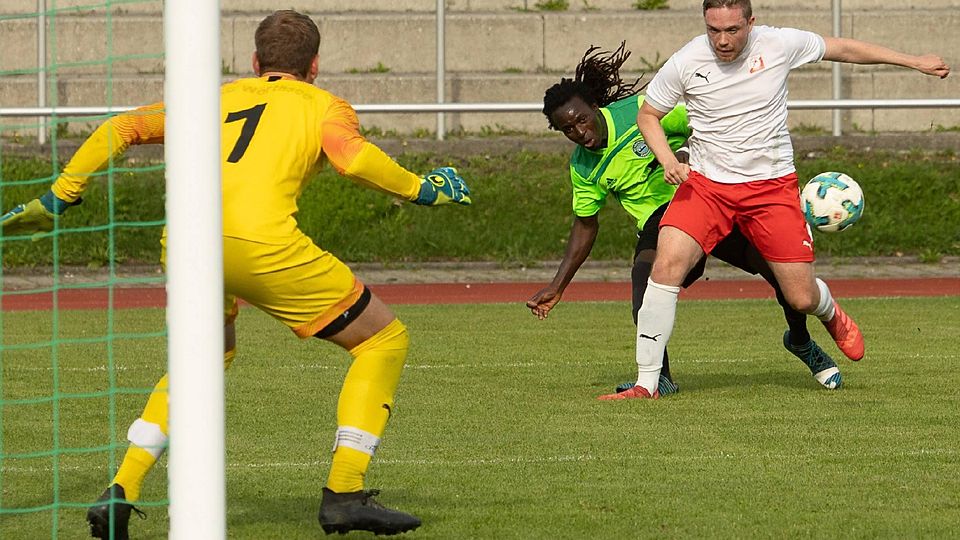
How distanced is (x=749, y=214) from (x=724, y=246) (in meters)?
0.73

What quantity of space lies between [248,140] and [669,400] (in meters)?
3.75

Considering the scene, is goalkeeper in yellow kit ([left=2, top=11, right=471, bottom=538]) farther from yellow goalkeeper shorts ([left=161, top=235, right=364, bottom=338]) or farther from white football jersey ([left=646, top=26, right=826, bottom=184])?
white football jersey ([left=646, top=26, right=826, bottom=184])

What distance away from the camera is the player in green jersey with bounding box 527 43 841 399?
8789mm

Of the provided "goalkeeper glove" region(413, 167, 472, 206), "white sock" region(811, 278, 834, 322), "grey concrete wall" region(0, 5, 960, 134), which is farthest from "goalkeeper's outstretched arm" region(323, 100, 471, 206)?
"grey concrete wall" region(0, 5, 960, 134)

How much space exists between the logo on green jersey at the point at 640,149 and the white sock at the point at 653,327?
82cm

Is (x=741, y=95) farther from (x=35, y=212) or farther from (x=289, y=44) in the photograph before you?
(x=35, y=212)

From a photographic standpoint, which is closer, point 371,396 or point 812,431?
point 371,396

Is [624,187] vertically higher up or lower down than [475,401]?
higher up

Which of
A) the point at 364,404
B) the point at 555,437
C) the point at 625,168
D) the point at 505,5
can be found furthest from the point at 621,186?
the point at 505,5

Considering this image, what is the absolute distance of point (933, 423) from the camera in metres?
7.64

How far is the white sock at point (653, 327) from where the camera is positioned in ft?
27.4

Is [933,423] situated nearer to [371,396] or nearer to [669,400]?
[669,400]

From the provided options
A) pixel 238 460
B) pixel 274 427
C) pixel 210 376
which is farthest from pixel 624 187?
pixel 210 376

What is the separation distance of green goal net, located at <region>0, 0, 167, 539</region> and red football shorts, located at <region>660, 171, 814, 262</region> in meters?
2.77
